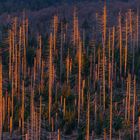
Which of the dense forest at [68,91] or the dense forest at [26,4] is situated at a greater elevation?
the dense forest at [26,4]

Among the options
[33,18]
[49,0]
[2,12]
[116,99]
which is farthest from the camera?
[49,0]

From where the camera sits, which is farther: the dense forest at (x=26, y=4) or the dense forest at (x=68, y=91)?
the dense forest at (x=26, y=4)

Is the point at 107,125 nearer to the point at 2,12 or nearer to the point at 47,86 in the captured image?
the point at 47,86

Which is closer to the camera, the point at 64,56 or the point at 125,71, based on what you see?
the point at 125,71

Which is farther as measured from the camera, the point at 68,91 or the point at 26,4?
the point at 26,4

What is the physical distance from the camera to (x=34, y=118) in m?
26.0

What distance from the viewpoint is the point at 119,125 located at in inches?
1059

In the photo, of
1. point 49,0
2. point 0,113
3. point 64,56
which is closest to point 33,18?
point 49,0

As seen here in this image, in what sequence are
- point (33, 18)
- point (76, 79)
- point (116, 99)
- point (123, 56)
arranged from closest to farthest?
point (116, 99) → point (76, 79) → point (123, 56) → point (33, 18)

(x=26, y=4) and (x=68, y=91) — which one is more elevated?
(x=26, y=4)

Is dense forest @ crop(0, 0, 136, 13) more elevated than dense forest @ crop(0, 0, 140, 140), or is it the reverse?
dense forest @ crop(0, 0, 136, 13)

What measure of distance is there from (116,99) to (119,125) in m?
2.89

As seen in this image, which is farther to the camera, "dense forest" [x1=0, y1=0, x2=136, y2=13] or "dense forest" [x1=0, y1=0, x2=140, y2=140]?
"dense forest" [x1=0, y1=0, x2=136, y2=13]

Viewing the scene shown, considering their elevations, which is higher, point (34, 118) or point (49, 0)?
point (49, 0)
